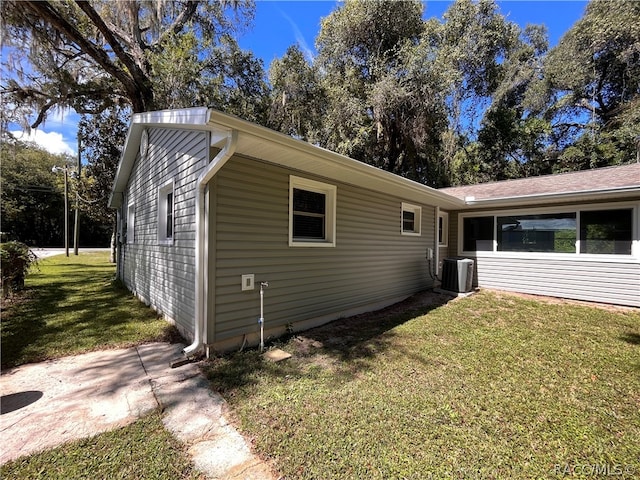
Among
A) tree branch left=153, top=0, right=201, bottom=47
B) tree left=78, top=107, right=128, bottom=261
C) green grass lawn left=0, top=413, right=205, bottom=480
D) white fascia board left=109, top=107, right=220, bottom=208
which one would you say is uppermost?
tree branch left=153, top=0, right=201, bottom=47

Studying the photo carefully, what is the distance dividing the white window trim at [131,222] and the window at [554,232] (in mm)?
9050

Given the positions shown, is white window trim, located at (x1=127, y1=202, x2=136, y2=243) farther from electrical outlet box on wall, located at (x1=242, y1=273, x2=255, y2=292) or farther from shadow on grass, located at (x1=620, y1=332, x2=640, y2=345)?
shadow on grass, located at (x1=620, y1=332, x2=640, y2=345)

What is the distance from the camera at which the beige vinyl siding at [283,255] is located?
12.1 feet

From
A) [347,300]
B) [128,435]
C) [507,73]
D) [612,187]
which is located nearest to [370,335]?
[347,300]

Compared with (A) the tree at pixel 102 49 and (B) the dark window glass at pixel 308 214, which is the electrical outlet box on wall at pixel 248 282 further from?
(A) the tree at pixel 102 49

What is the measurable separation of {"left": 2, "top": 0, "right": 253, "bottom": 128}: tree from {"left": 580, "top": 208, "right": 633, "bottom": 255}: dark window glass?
11.1 m

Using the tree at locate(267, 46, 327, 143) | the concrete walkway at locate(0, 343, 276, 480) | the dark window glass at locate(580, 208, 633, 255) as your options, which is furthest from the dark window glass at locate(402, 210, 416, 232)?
the tree at locate(267, 46, 327, 143)

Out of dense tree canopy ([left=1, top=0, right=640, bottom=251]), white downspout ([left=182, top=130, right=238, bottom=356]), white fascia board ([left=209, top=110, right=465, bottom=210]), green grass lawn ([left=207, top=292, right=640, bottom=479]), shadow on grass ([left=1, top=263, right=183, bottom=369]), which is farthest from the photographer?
dense tree canopy ([left=1, top=0, right=640, bottom=251])

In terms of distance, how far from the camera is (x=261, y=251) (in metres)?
4.08

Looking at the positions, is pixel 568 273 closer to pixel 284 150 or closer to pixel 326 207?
pixel 326 207

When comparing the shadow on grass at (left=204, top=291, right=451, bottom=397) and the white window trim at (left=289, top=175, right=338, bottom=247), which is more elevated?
the white window trim at (left=289, top=175, right=338, bottom=247)

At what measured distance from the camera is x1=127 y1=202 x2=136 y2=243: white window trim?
7.47 metres

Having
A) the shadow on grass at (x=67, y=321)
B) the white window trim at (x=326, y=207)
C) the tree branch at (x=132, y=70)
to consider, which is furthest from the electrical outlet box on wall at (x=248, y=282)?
the tree branch at (x=132, y=70)

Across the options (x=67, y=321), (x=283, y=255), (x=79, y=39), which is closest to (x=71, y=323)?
(x=67, y=321)
